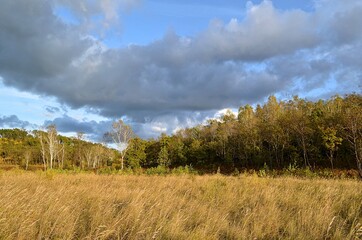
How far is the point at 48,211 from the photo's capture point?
15.9 ft

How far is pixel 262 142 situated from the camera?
58.8 meters

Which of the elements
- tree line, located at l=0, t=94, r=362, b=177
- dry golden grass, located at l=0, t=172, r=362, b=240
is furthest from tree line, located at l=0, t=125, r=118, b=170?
dry golden grass, located at l=0, t=172, r=362, b=240

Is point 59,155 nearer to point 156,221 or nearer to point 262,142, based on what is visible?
point 262,142

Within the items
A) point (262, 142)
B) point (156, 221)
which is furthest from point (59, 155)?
point (156, 221)

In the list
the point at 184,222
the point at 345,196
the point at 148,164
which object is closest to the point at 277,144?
the point at 148,164

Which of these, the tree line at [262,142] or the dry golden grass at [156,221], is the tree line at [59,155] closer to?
the tree line at [262,142]

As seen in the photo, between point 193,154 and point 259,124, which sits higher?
point 259,124

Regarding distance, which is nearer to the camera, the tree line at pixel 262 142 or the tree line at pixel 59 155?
the tree line at pixel 262 142

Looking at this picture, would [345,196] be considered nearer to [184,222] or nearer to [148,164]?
[184,222]

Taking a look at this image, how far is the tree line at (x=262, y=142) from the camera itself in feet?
133

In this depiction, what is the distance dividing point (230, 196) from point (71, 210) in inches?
154

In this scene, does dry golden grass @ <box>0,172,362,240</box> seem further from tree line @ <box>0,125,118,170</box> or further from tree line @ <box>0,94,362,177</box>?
tree line @ <box>0,125,118,170</box>

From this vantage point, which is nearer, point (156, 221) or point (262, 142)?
point (156, 221)

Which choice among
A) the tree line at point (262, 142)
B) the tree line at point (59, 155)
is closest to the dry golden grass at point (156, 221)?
the tree line at point (262, 142)
